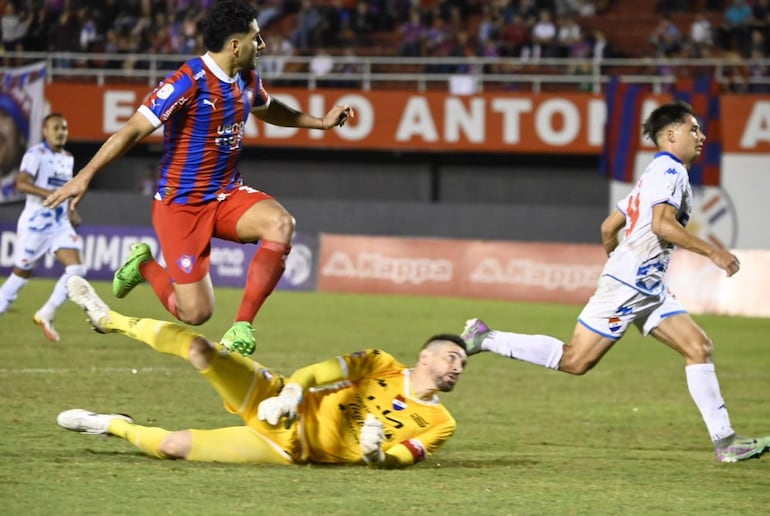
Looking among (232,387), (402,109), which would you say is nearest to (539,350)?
(232,387)

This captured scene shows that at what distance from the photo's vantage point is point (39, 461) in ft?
23.2

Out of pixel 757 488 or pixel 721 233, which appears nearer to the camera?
pixel 757 488

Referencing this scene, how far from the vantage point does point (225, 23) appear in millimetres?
7766

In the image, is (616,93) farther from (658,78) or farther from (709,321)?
(709,321)

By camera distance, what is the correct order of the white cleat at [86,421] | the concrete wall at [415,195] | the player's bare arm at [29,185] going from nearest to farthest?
the white cleat at [86,421]
the player's bare arm at [29,185]
the concrete wall at [415,195]

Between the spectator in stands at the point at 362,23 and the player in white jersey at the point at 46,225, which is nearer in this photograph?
the player in white jersey at the point at 46,225

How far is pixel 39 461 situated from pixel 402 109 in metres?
18.9

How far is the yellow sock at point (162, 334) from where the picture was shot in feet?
23.2

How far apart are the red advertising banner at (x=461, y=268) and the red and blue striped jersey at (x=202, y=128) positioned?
1381 cm

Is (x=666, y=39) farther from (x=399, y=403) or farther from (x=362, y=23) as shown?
(x=399, y=403)

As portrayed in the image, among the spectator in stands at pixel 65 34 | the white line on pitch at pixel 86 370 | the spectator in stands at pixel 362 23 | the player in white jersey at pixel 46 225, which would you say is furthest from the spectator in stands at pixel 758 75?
the white line on pitch at pixel 86 370

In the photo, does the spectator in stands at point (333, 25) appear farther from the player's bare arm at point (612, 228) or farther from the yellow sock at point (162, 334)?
the yellow sock at point (162, 334)

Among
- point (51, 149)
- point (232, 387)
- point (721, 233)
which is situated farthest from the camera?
point (721, 233)

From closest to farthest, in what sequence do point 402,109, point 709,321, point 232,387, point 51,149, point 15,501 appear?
point 15,501 → point 232,387 → point 51,149 → point 709,321 → point 402,109
